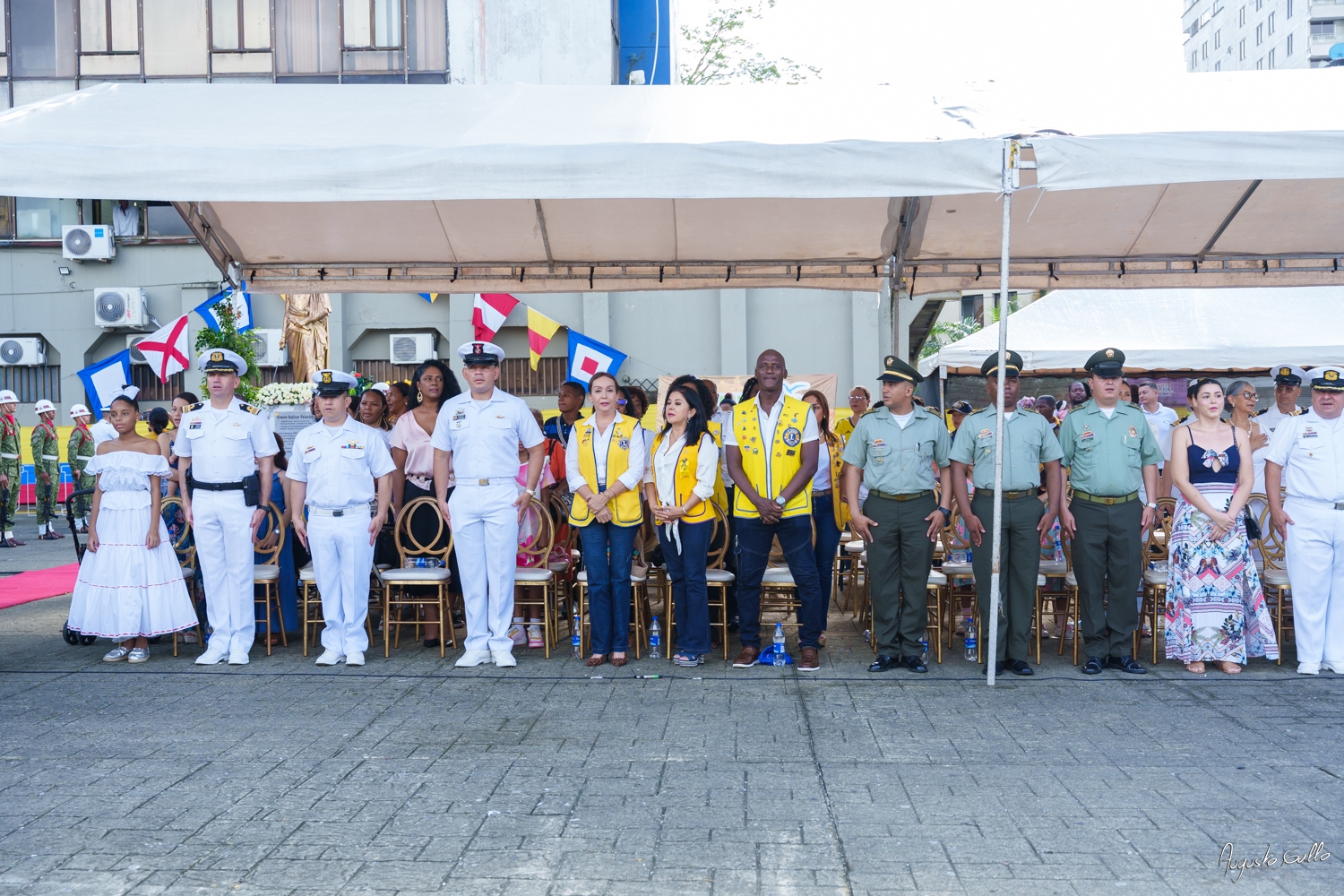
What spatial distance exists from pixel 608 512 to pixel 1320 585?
420cm

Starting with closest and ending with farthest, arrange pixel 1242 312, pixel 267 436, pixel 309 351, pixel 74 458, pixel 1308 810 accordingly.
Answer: pixel 1308 810 → pixel 267 436 → pixel 1242 312 → pixel 309 351 → pixel 74 458

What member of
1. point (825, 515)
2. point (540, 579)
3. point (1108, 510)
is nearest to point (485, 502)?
point (540, 579)

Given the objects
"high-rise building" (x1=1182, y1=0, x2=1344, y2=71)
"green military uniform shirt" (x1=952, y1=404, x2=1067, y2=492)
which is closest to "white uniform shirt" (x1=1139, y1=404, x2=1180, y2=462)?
"green military uniform shirt" (x1=952, y1=404, x2=1067, y2=492)

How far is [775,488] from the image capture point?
6.34m

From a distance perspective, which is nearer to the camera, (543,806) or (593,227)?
(543,806)

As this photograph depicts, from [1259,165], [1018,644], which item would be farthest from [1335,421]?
[1018,644]

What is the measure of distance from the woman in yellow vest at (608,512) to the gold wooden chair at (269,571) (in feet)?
6.74

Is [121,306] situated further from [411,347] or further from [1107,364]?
[1107,364]

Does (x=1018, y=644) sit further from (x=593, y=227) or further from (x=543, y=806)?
(x=593, y=227)

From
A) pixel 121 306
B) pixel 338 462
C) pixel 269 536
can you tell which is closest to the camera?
pixel 338 462

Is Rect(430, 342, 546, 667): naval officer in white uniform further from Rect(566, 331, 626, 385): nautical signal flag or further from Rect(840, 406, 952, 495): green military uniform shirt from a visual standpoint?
Rect(566, 331, 626, 385): nautical signal flag

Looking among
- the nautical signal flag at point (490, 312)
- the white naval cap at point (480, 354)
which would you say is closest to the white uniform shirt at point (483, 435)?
the white naval cap at point (480, 354)

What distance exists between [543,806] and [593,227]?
507 cm

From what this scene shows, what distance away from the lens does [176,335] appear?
14.8 meters
